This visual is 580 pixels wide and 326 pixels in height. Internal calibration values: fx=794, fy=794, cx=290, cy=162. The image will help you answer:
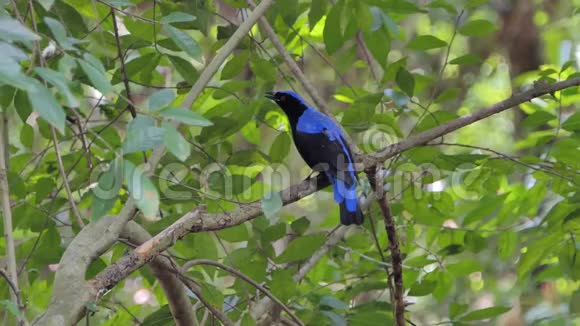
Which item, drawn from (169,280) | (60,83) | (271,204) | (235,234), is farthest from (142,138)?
(235,234)

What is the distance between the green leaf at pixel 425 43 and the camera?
3.49 metres

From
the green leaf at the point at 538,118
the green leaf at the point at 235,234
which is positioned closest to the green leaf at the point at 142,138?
the green leaf at the point at 235,234

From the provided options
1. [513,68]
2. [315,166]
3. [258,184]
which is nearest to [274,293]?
[258,184]

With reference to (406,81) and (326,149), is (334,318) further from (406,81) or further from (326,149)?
(326,149)

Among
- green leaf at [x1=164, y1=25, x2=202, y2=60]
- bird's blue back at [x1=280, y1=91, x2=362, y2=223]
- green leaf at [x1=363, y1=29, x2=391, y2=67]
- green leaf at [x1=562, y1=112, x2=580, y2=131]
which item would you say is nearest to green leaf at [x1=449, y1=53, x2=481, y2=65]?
green leaf at [x1=363, y1=29, x2=391, y2=67]

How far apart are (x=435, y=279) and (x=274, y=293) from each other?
2.99 feet

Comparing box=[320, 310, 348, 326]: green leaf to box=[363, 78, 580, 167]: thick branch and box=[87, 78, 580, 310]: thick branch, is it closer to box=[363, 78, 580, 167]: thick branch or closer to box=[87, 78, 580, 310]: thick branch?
box=[87, 78, 580, 310]: thick branch

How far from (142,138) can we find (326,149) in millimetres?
2564

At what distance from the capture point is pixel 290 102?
4824mm

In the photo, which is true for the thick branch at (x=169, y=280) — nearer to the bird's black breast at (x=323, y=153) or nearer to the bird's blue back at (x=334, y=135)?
the bird's blue back at (x=334, y=135)

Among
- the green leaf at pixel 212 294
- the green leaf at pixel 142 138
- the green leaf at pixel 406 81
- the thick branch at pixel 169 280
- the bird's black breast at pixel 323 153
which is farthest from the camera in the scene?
the bird's black breast at pixel 323 153

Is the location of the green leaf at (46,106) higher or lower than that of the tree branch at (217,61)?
lower

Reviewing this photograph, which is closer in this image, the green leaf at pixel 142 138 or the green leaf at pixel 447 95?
the green leaf at pixel 142 138

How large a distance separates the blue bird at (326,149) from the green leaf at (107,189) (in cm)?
165
